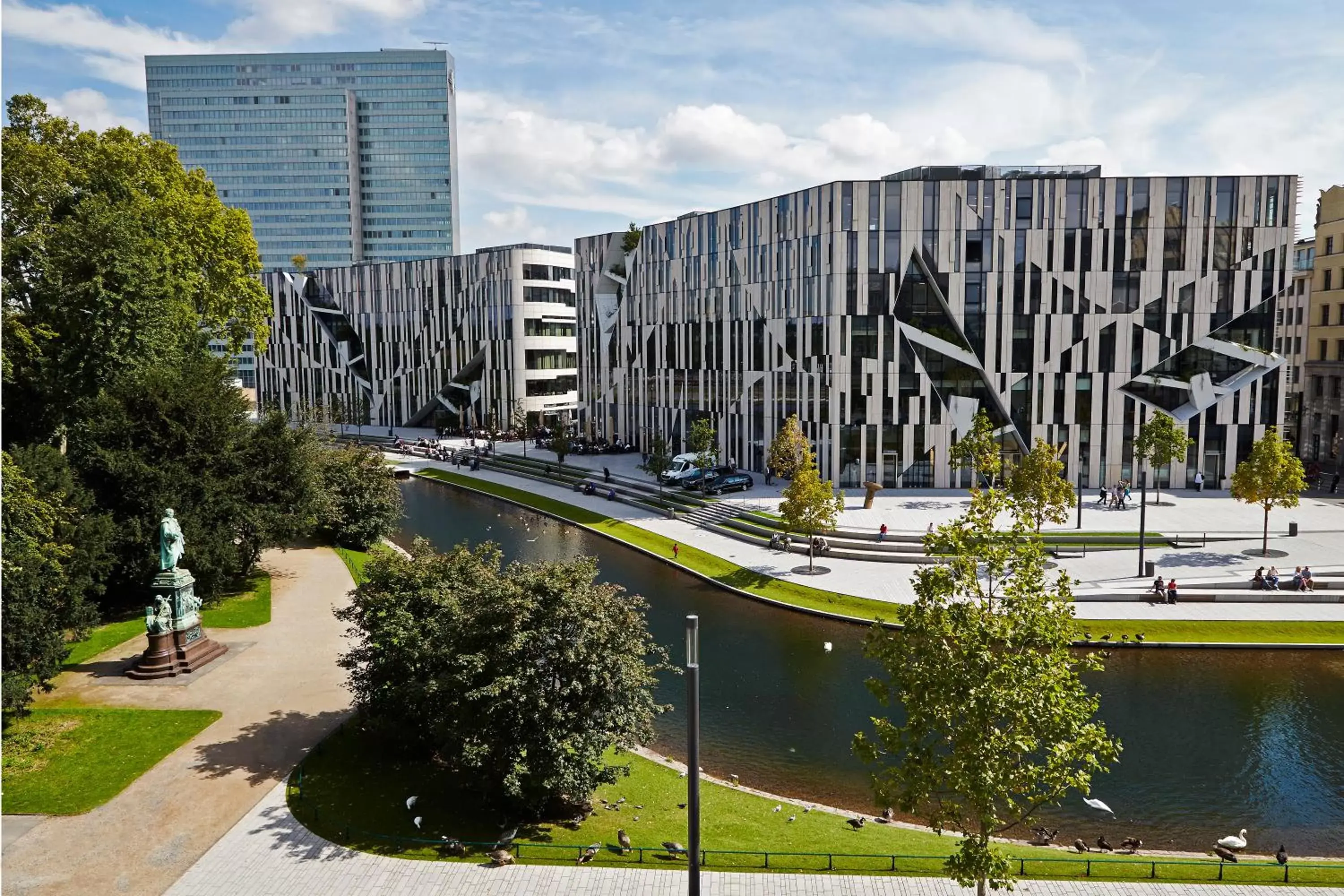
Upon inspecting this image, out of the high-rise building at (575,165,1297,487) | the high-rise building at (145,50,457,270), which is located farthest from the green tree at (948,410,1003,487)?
the high-rise building at (145,50,457,270)

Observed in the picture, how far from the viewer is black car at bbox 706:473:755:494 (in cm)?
5725

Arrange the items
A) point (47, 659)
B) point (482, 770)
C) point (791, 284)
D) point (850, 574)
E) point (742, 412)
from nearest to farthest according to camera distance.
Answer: point (482, 770)
point (47, 659)
point (850, 574)
point (791, 284)
point (742, 412)

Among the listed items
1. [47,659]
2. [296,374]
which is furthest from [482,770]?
[296,374]

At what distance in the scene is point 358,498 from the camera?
46.7 meters

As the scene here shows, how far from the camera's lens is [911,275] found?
185ft

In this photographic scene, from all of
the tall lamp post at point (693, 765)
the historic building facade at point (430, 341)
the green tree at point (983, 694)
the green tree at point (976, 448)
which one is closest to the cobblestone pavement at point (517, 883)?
the green tree at point (983, 694)

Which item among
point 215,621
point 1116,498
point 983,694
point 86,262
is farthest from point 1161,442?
point 86,262

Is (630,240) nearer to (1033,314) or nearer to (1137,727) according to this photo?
(1033,314)

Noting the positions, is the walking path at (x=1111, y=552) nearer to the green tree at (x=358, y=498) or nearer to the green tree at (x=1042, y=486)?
the green tree at (x=1042, y=486)

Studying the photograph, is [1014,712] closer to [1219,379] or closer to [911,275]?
[911,275]

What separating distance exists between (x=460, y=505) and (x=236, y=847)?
147 feet

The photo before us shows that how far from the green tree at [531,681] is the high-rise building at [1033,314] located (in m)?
39.9

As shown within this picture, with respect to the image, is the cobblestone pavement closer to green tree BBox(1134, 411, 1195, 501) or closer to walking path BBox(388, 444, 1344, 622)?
walking path BBox(388, 444, 1344, 622)

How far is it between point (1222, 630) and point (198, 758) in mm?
34381
